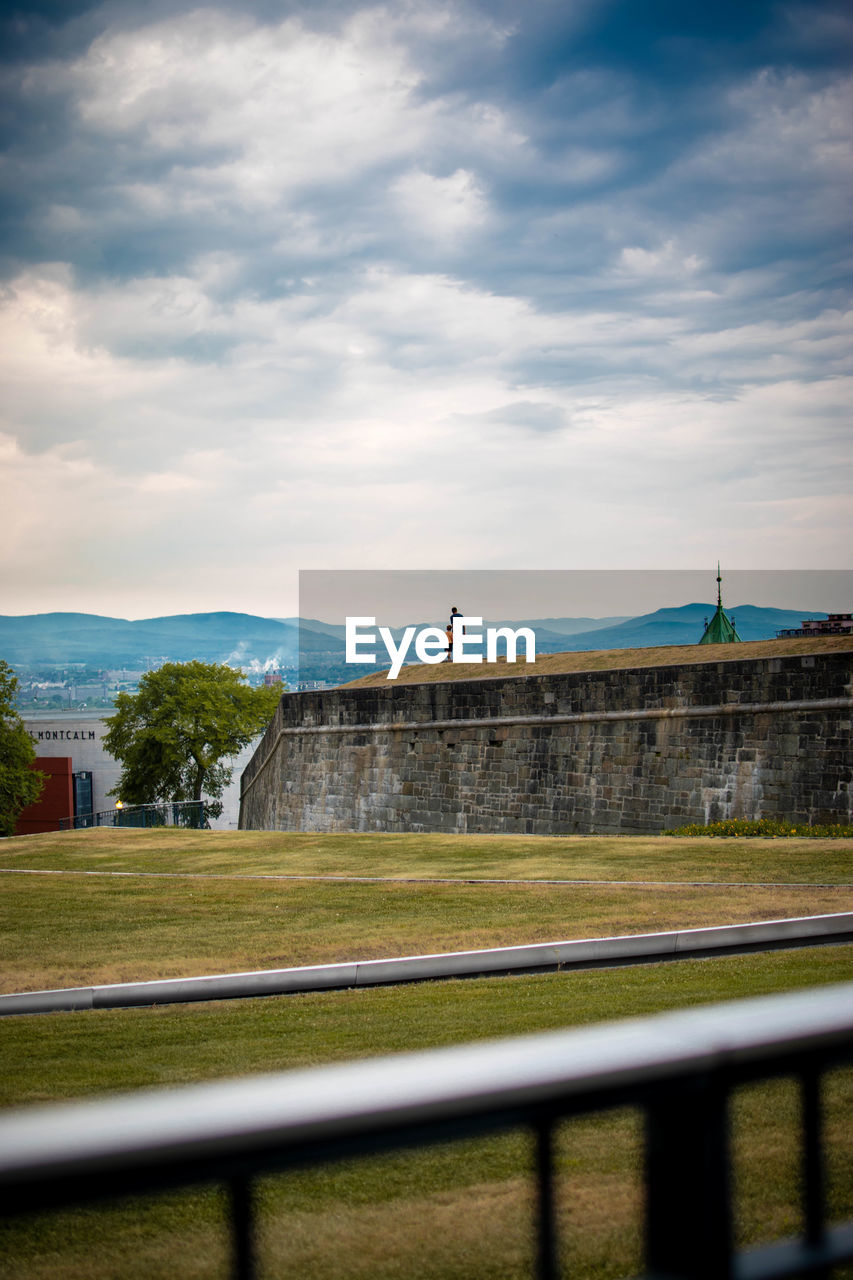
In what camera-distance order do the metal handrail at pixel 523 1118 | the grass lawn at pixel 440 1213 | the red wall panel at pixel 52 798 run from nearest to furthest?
the metal handrail at pixel 523 1118 → the grass lawn at pixel 440 1213 → the red wall panel at pixel 52 798

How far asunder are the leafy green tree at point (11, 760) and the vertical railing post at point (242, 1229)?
44141 millimetres

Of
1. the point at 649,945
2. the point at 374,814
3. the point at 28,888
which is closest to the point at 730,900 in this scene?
the point at 649,945

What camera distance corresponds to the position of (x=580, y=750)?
1881 cm

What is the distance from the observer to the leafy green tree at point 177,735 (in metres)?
47.3

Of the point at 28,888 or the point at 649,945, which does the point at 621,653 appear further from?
the point at 649,945

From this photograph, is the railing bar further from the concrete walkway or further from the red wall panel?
the red wall panel

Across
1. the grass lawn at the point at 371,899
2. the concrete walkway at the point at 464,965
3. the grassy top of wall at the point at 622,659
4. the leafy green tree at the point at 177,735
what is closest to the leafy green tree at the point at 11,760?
the leafy green tree at the point at 177,735

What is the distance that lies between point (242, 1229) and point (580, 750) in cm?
1793

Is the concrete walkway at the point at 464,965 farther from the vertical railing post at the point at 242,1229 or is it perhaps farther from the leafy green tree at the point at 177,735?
the leafy green tree at the point at 177,735

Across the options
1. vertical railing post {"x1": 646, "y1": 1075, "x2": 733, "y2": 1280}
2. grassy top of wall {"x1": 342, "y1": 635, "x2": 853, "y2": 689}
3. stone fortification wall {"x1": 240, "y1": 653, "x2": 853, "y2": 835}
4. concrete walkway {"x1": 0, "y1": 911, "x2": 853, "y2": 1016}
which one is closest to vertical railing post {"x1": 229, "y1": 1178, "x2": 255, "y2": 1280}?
vertical railing post {"x1": 646, "y1": 1075, "x2": 733, "y2": 1280}

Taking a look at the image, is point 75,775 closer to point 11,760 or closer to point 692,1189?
point 11,760

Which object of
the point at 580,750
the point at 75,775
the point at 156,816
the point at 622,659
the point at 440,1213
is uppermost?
the point at 622,659

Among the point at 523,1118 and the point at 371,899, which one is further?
the point at 371,899
